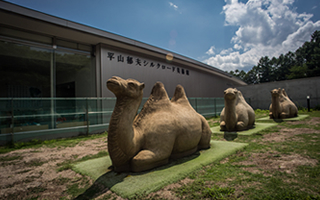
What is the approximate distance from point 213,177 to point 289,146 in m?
3.10

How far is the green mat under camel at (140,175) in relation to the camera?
272 cm

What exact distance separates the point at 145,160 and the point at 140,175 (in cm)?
26

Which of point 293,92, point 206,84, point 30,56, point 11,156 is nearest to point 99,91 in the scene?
point 30,56

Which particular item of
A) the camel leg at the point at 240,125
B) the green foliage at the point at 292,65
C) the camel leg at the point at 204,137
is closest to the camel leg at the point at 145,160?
the camel leg at the point at 204,137

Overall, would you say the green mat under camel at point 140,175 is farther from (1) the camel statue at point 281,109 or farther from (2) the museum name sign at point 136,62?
(2) the museum name sign at point 136,62

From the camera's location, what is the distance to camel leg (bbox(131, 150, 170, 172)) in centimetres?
324

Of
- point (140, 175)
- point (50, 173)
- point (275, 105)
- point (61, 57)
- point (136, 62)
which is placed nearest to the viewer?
point (140, 175)

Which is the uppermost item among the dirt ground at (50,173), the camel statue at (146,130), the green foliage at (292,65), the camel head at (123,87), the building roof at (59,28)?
the green foliage at (292,65)

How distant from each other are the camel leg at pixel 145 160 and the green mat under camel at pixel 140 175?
3.5 inches

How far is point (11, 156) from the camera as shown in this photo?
5305mm

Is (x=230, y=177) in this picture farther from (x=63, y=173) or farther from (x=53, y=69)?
(x=53, y=69)

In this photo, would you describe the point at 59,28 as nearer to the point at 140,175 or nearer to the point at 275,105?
the point at 140,175

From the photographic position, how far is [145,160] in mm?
3250

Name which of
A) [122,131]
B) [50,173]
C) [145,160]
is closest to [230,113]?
[145,160]
